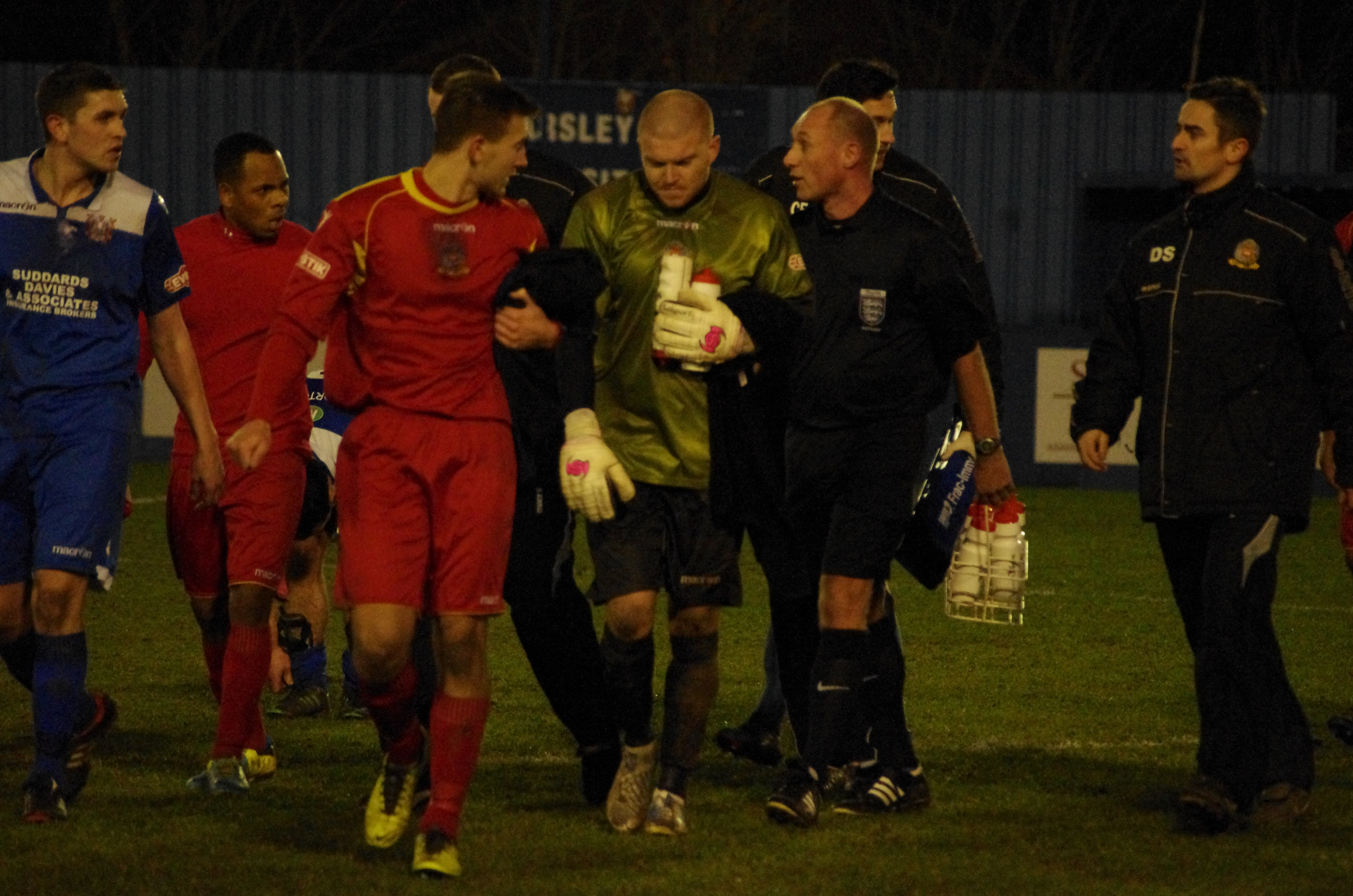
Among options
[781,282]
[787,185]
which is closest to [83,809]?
[781,282]

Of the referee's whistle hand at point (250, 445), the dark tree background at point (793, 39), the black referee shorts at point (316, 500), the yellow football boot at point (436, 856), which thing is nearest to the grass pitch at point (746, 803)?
the yellow football boot at point (436, 856)

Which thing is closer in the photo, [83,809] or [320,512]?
[83,809]

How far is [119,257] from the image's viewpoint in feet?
19.7

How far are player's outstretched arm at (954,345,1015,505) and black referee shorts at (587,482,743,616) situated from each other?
0.89 meters

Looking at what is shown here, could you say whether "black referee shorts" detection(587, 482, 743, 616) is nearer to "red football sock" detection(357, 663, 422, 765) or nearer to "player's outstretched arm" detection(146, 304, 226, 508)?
"red football sock" detection(357, 663, 422, 765)

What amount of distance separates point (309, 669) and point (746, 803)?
2.43m

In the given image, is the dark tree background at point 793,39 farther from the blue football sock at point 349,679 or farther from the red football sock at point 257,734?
the red football sock at point 257,734

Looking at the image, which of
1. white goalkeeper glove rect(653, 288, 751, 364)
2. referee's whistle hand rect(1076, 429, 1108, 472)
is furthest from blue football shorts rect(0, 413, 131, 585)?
referee's whistle hand rect(1076, 429, 1108, 472)

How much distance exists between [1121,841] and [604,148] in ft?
52.6

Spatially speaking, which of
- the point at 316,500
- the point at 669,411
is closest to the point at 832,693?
the point at 669,411

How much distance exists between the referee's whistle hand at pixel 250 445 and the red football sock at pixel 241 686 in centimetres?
144

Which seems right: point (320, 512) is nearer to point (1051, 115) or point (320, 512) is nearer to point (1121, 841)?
point (1121, 841)

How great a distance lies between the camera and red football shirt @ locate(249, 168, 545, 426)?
5320 mm

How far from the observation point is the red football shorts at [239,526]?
6.61 m
